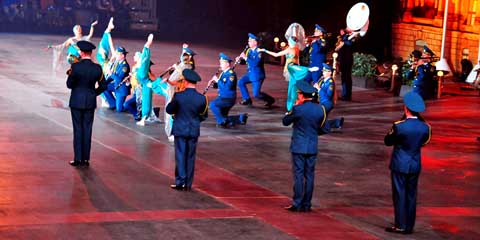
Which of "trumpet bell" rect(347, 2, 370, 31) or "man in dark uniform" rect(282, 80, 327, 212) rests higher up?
"trumpet bell" rect(347, 2, 370, 31)

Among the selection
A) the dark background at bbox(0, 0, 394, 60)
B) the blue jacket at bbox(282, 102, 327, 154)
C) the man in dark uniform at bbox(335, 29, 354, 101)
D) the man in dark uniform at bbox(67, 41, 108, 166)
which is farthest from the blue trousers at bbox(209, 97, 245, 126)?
the dark background at bbox(0, 0, 394, 60)

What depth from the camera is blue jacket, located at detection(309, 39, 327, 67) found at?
25109 mm

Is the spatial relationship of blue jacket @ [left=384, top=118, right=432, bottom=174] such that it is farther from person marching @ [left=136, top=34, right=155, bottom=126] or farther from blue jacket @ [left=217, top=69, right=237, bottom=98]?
person marching @ [left=136, top=34, right=155, bottom=126]

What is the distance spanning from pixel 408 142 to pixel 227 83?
837 cm

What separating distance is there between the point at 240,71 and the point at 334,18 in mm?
10553

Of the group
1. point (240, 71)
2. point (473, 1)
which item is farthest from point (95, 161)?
point (473, 1)

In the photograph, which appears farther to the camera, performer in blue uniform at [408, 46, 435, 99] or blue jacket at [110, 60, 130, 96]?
performer in blue uniform at [408, 46, 435, 99]

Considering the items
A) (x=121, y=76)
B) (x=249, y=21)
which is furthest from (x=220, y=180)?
(x=249, y=21)

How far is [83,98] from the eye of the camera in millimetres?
15148

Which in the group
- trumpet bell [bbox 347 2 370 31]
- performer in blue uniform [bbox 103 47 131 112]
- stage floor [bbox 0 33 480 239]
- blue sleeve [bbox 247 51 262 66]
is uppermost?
trumpet bell [bbox 347 2 370 31]

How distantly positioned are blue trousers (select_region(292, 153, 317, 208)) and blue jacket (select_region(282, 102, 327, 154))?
0.36ft

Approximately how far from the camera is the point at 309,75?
922 inches

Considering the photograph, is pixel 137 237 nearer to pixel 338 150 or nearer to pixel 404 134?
pixel 404 134

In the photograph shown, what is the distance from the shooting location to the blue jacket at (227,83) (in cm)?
2009
